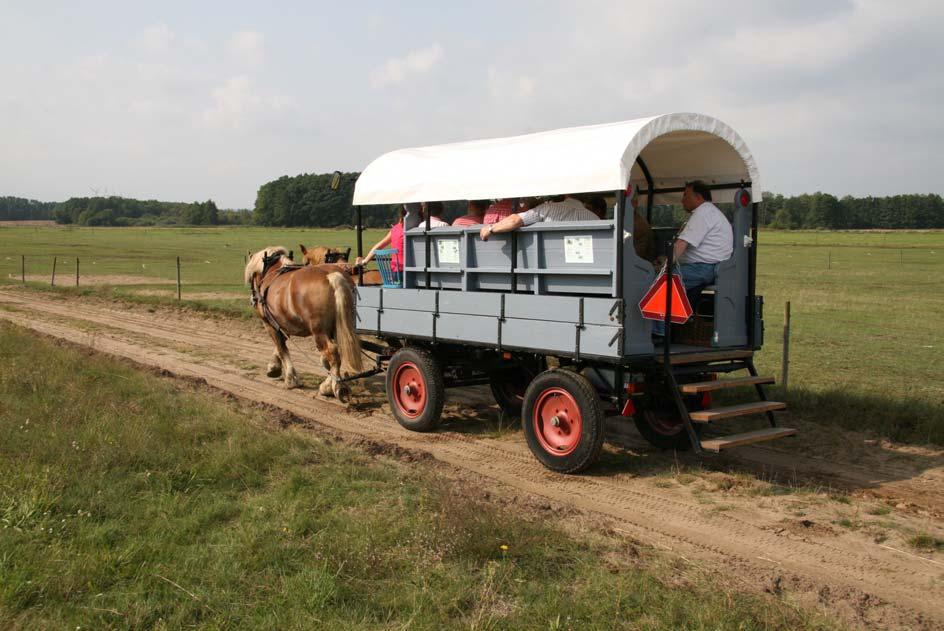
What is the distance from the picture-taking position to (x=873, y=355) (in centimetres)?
1395

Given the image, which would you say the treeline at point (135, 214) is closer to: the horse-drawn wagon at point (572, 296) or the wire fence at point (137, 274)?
the wire fence at point (137, 274)

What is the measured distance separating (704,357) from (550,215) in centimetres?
199

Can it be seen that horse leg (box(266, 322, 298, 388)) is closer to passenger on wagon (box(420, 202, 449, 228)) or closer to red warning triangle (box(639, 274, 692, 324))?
passenger on wagon (box(420, 202, 449, 228))

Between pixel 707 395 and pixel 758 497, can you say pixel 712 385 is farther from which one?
pixel 758 497

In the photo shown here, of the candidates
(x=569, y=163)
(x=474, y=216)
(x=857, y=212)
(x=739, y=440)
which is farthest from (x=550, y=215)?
(x=857, y=212)

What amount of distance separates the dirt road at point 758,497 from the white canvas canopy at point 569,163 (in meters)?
2.63

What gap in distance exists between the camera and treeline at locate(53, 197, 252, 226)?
133250 millimetres

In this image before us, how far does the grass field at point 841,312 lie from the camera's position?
9414 mm

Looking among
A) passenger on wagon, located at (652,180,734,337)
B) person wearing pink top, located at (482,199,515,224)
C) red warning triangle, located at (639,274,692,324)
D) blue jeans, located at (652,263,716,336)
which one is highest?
person wearing pink top, located at (482,199,515,224)

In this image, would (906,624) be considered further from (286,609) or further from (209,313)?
(209,313)

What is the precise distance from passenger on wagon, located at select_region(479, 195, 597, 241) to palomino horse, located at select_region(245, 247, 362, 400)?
3.04 meters

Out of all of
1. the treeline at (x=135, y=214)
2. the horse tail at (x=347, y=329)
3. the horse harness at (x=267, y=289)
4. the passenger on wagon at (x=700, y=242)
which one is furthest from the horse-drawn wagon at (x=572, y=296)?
the treeline at (x=135, y=214)

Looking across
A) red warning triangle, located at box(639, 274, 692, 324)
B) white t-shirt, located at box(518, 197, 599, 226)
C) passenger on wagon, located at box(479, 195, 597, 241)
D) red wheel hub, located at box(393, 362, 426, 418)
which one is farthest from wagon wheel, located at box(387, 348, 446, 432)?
red warning triangle, located at box(639, 274, 692, 324)

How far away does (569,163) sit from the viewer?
7156 mm
